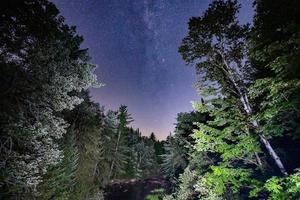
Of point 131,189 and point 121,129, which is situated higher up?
point 121,129

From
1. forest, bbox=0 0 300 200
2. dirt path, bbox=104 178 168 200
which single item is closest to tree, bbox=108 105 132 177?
dirt path, bbox=104 178 168 200

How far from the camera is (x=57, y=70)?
14.7 meters

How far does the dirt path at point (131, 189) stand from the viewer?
43803 millimetres

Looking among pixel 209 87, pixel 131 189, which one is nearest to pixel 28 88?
pixel 209 87

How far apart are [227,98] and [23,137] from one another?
31.9ft

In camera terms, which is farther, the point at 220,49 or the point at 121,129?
the point at 121,129

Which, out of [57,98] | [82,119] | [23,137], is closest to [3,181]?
[23,137]

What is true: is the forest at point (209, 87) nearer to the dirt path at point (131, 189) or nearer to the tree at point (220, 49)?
the tree at point (220, 49)

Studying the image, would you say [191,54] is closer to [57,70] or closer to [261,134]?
[261,134]

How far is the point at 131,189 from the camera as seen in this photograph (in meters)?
49.3

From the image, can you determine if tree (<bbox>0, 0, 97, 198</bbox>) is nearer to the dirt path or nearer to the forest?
the forest

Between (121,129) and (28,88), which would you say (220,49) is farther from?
(121,129)

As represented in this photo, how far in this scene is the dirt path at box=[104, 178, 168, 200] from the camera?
43803 mm

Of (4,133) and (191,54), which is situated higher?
(191,54)
